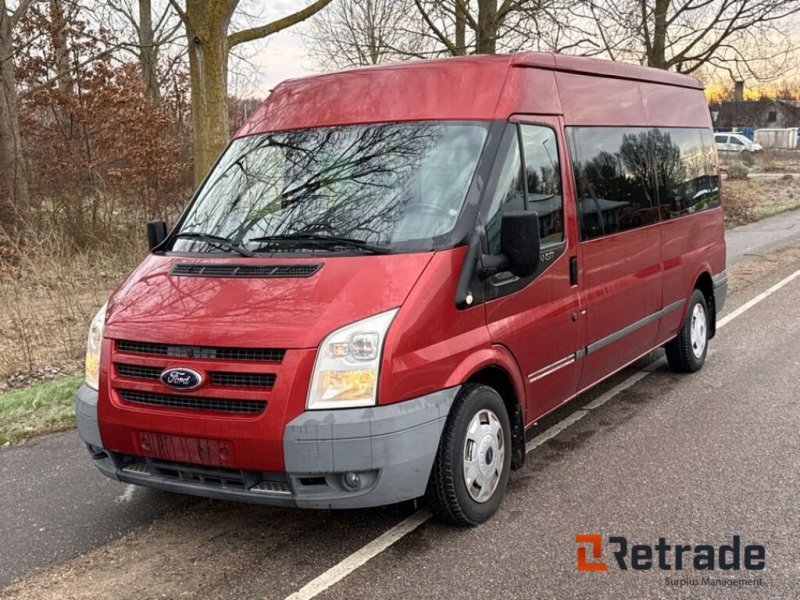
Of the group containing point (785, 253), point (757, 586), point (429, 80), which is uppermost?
point (429, 80)

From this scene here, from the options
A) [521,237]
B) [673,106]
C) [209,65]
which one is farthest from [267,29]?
[521,237]

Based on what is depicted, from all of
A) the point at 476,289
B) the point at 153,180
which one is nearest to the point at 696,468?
the point at 476,289

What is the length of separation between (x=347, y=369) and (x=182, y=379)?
30.3 inches

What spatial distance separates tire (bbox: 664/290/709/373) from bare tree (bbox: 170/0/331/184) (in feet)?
18.1

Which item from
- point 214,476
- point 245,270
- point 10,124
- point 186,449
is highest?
point 10,124

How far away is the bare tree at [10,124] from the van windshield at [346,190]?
34.1ft

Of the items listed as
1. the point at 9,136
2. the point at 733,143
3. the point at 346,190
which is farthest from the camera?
the point at 733,143

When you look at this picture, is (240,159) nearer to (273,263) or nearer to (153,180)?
(273,263)

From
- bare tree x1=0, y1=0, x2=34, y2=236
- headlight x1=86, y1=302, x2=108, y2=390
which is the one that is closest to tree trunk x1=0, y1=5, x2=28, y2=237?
bare tree x1=0, y1=0, x2=34, y2=236

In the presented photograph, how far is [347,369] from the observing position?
11.3 ft

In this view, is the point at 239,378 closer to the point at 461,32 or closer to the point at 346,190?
the point at 346,190

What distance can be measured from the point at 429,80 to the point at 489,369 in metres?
1.71

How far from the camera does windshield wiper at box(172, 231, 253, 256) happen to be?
418cm

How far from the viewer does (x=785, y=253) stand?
14.0 metres
